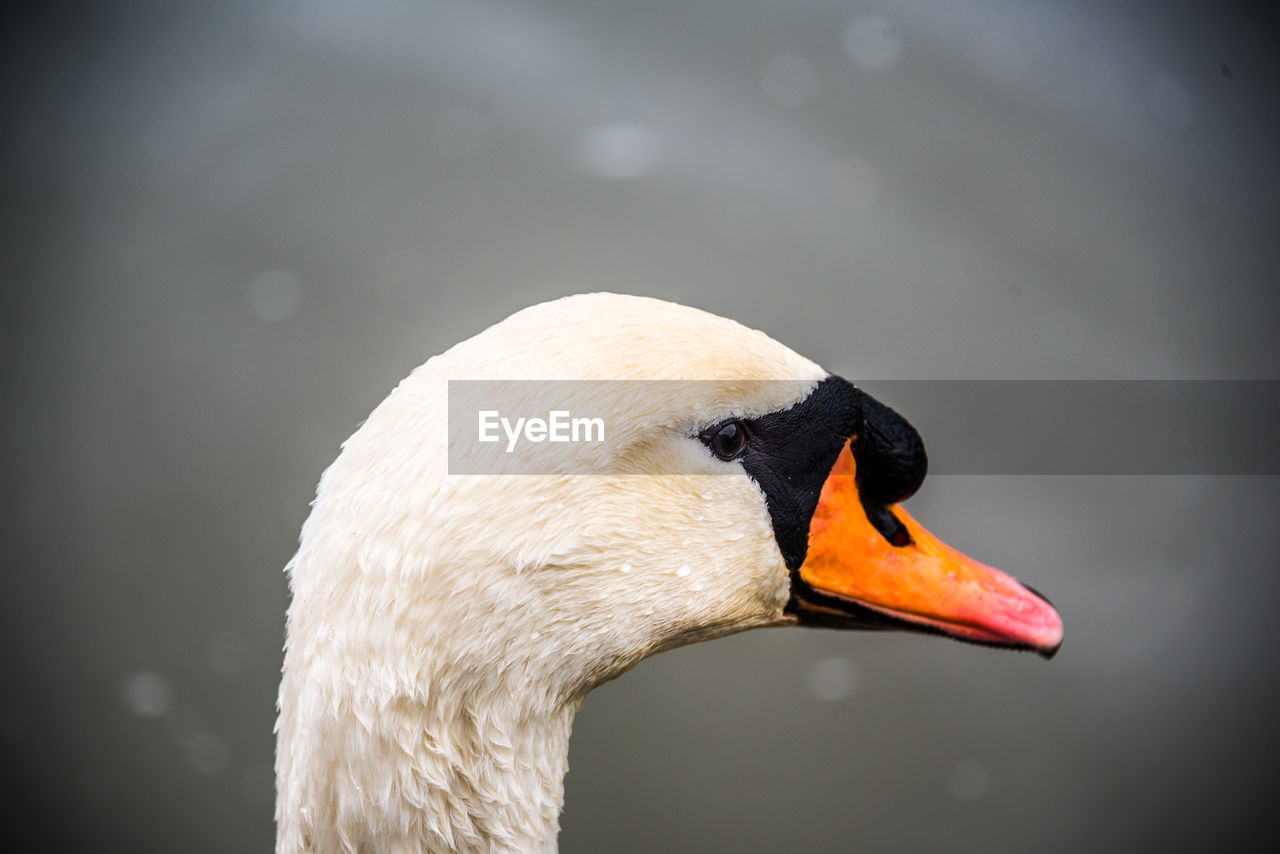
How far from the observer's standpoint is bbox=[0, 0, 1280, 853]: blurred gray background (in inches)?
45.1

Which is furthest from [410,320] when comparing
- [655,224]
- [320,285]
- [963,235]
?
[963,235]

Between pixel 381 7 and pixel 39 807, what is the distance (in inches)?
52.0

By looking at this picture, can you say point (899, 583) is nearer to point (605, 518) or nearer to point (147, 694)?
point (605, 518)

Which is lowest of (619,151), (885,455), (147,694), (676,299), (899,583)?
(147,694)

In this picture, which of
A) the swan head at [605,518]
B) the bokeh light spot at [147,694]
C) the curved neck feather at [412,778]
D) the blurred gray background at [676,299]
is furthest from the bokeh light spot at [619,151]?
the bokeh light spot at [147,694]

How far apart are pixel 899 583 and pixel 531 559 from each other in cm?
34

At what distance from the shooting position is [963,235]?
124 cm

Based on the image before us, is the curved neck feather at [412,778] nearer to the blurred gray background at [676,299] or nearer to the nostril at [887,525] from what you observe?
the nostril at [887,525]

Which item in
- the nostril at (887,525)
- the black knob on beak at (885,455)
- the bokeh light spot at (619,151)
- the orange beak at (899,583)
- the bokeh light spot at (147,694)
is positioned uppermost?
the bokeh light spot at (619,151)

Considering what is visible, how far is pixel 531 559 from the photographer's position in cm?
54

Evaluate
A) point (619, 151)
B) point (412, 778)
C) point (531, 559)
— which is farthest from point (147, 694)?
point (619, 151)

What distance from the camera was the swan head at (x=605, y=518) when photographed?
52cm

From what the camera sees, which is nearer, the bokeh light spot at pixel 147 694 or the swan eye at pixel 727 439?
the swan eye at pixel 727 439

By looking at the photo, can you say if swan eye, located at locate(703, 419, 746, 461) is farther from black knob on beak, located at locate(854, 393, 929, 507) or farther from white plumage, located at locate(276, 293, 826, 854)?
black knob on beak, located at locate(854, 393, 929, 507)
